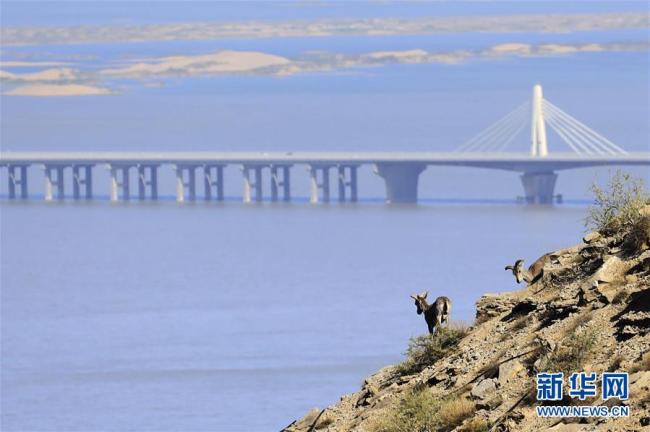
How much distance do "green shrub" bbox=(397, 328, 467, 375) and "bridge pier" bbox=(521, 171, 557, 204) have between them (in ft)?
408

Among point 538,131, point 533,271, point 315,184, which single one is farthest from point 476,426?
point 538,131

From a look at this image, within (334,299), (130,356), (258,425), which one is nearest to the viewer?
(258,425)

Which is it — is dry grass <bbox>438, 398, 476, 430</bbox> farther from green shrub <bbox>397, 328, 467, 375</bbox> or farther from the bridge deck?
the bridge deck

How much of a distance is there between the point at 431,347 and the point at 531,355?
1.44 metres

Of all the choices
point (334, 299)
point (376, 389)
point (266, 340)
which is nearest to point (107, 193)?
point (334, 299)

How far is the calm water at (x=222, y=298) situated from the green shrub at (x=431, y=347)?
2662 centimetres

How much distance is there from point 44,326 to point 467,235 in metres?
43.2

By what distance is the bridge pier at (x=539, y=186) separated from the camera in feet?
467

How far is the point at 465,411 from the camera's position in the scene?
15.9 metres

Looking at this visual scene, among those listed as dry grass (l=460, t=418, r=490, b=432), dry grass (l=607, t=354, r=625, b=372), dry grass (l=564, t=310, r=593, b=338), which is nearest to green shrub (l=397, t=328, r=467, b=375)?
dry grass (l=564, t=310, r=593, b=338)

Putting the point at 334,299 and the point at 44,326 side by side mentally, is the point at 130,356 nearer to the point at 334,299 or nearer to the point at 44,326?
the point at 44,326

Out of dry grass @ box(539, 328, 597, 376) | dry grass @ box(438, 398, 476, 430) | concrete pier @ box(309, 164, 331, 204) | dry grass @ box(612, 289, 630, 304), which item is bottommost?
concrete pier @ box(309, 164, 331, 204)

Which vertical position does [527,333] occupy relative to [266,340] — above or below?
above

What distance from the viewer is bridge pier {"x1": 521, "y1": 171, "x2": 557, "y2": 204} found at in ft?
467
